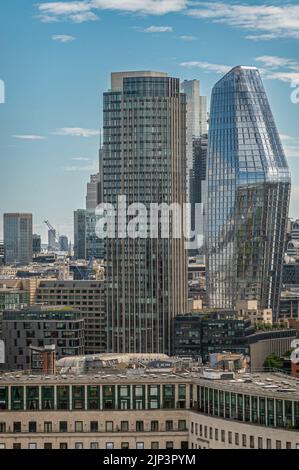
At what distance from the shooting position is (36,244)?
158 feet

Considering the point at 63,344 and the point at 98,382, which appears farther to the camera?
the point at 63,344

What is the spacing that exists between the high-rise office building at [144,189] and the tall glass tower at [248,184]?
9.01 m

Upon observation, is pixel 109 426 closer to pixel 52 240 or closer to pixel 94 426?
pixel 94 426

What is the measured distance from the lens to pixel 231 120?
42594mm

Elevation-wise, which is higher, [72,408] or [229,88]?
[229,88]

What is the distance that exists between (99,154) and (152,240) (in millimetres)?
2552

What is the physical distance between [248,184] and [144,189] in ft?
32.4

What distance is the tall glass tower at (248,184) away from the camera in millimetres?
42094

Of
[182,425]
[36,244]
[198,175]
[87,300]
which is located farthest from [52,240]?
[182,425]

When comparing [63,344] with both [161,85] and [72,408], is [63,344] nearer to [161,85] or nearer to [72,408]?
[161,85]

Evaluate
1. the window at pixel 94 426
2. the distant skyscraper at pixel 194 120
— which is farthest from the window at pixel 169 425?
the distant skyscraper at pixel 194 120

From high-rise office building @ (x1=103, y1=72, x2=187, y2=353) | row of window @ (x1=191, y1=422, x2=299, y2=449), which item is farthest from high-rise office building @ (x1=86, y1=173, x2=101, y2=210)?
row of window @ (x1=191, y1=422, x2=299, y2=449)
